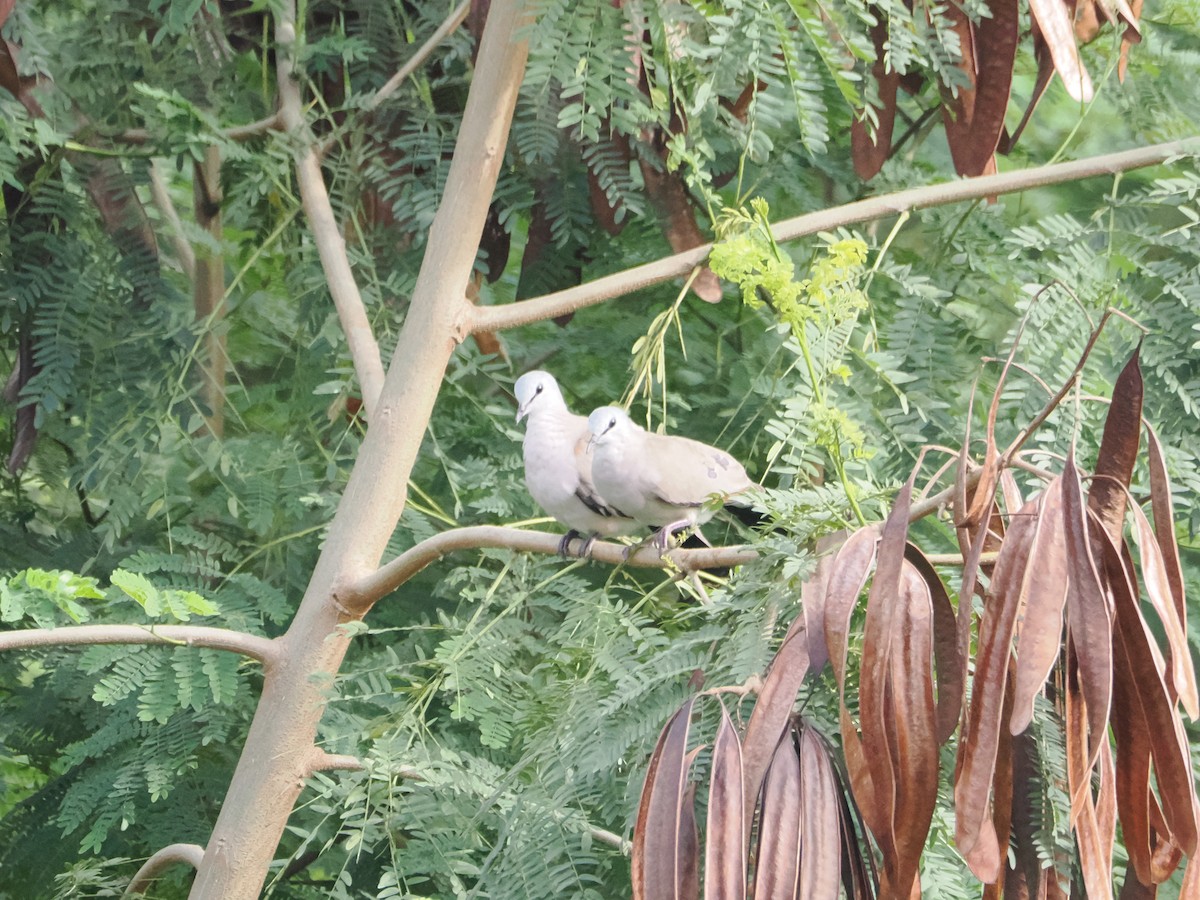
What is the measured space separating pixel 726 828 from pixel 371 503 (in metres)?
1.28

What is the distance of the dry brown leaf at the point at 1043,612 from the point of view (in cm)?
105

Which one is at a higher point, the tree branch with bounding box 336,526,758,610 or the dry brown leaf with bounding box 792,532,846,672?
the dry brown leaf with bounding box 792,532,846,672

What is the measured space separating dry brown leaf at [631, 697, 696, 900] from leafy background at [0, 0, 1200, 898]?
55 centimetres

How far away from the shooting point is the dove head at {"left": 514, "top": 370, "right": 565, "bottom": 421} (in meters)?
2.51

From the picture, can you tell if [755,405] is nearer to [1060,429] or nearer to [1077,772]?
[1060,429]

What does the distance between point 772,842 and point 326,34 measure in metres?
2.26

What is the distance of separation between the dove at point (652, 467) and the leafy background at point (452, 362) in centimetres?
11

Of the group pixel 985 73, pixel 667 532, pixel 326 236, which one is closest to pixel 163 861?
pixel 667 532

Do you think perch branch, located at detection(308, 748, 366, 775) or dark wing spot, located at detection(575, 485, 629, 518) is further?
dark wing spot, located at detection(575, 485, 629, 518)

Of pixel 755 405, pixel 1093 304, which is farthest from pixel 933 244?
pixel 1093 304

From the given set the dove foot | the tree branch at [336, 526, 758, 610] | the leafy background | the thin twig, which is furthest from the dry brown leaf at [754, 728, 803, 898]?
the thin twig

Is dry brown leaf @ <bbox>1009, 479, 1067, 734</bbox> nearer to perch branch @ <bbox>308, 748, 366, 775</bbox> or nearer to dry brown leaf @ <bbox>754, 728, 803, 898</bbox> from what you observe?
dry brown leaf @ <bbox>754, 728, 803, 898</bbox>

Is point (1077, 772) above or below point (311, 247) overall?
below

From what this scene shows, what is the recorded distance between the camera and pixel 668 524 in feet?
8.20
